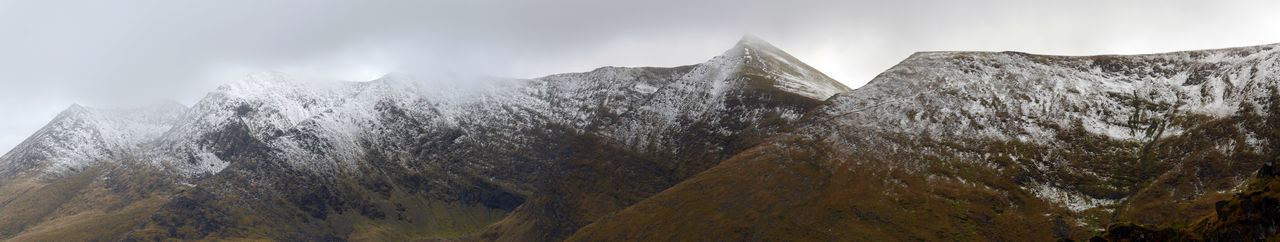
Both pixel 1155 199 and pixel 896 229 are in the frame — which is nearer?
pixel 1155 199

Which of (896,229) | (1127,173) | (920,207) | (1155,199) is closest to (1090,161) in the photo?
(1127,173)

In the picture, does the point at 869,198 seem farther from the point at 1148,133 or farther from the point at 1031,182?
the point at 1148,133

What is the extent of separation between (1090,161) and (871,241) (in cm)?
7137

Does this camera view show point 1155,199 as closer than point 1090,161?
Yes

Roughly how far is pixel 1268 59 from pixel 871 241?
399 ft

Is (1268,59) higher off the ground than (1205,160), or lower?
higher

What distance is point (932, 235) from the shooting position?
175 m

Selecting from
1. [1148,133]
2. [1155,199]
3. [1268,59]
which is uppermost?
[1268,59]

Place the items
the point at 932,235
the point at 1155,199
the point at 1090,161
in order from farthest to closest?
the point at 1090,161 < the point at 932,235 < the point at 1155,199

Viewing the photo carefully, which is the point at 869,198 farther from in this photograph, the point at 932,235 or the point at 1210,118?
the point at 1210,118

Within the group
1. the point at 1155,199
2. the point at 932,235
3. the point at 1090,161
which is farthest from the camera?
the point at 1090,161

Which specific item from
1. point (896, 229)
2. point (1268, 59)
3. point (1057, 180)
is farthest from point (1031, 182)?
point (1268, 59)

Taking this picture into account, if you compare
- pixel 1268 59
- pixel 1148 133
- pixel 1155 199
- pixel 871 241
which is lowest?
pixel 871 241

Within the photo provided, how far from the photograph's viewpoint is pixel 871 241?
584 ft
